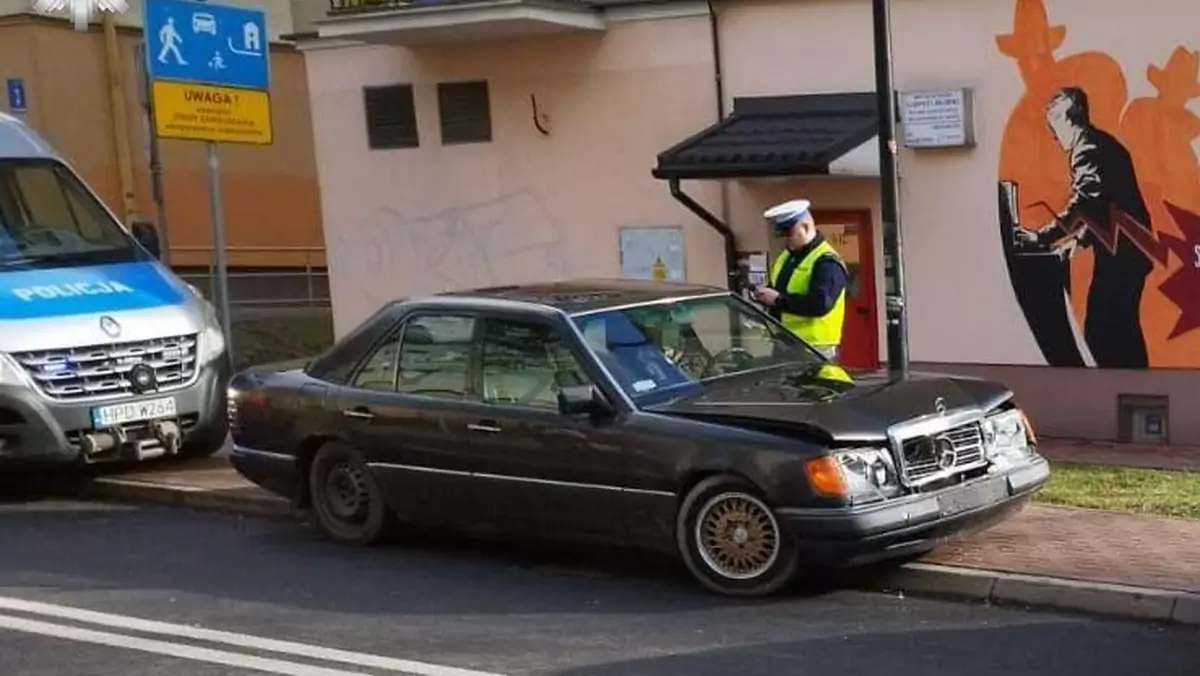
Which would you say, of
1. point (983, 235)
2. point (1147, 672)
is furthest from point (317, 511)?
point (983, 235)

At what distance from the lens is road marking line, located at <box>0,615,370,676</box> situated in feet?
21.2

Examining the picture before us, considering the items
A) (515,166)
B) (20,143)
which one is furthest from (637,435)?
(515,166)

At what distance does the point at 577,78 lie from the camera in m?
13.8

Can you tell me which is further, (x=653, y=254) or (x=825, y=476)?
(x=653, y=254)

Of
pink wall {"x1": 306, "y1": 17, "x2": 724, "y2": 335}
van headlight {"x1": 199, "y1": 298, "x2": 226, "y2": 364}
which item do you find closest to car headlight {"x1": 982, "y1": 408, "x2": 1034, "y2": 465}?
pink wall {"x1": 306, "y1": 17, "x2": 724, "y2": 335}

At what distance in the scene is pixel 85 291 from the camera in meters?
11.0

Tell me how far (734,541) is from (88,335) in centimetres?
536

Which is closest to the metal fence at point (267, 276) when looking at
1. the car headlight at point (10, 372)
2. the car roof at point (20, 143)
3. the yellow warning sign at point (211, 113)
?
the yellow warning sign at point (211, 113)

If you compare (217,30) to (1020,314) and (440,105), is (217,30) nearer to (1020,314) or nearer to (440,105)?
(440,105)

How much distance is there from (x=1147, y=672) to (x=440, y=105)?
9.89 meters

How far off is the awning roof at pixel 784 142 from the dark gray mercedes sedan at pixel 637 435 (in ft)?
10.5

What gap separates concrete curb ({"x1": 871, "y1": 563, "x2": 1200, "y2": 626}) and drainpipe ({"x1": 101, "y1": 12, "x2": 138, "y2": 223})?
17.8 metres

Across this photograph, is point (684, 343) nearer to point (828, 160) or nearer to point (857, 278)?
point (828, 160)

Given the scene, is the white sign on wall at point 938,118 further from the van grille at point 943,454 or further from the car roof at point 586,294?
the van grille at point 943,454
